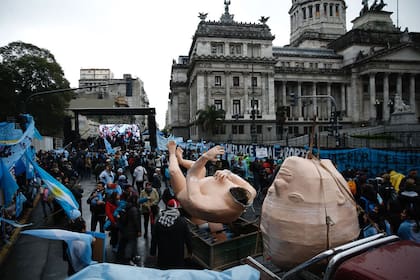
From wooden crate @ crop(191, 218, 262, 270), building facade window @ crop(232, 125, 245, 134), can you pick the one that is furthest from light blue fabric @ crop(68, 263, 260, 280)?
building facade window @ crop(232, 125, 245, 134)

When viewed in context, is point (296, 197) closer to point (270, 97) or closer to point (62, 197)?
point (62, 197)

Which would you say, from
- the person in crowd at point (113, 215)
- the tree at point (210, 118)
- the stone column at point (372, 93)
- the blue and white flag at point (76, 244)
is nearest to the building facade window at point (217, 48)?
the tree at point (210, 118)

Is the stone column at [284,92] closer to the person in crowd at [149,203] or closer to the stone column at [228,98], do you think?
the stone column at [228,98]

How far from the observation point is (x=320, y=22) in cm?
6656

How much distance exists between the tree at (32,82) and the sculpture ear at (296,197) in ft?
106

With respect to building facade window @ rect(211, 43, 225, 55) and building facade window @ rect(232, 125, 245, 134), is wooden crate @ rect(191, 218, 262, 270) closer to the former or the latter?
building facade window @ rect(232, 125, 245, 134)

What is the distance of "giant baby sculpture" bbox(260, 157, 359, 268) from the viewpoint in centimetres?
366

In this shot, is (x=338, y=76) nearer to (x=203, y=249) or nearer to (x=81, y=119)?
(x=81, y=119)

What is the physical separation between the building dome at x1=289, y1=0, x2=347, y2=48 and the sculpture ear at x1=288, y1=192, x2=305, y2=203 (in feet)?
220

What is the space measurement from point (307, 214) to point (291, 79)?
50.9 metres

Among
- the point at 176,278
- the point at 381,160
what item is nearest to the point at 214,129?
the point at 381,160

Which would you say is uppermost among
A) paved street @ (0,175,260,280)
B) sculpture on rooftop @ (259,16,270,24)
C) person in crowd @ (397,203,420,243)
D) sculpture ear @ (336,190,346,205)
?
sculpture on rooftop @ (259,16,270,24)

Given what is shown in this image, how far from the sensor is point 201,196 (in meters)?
5.74

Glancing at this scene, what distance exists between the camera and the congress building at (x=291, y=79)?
1789 inches
